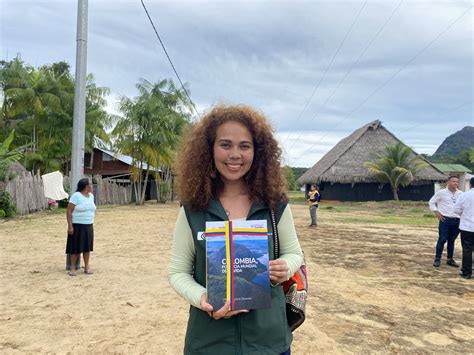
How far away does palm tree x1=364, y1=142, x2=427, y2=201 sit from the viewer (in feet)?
89.7

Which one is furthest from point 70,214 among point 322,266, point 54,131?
point 54,131

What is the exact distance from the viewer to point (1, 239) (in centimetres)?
898

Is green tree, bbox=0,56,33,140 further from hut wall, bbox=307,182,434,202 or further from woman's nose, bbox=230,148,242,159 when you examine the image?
woman's nose, bbox=230,148,242,159

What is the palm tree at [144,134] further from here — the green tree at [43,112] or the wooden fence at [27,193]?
the wooden fence at [27,193]

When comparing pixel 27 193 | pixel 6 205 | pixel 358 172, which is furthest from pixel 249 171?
pixel 358 172

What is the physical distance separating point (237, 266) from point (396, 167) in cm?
2833

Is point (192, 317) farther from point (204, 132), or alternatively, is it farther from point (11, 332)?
point (11, 332)

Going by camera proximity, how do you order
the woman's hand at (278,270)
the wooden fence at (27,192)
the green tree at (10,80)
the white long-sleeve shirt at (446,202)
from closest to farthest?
the woman's hand at (278,270) → the white long-sleeve shirt at (446,202) → the wooden fence at (27,192) → the green tree at (10,80)

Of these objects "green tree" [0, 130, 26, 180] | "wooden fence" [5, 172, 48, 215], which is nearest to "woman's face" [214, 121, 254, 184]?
"green tree" [0, 130, 26, 180]

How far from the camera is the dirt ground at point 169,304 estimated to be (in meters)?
3.47

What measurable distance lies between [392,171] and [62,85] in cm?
2359

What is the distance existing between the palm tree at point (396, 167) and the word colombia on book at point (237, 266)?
2797 centimetres

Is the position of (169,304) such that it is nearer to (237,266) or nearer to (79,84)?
(237,266)

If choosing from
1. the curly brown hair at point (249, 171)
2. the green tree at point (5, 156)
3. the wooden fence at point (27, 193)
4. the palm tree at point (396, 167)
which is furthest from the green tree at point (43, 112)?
the curly brown hair at point (249, 171)
